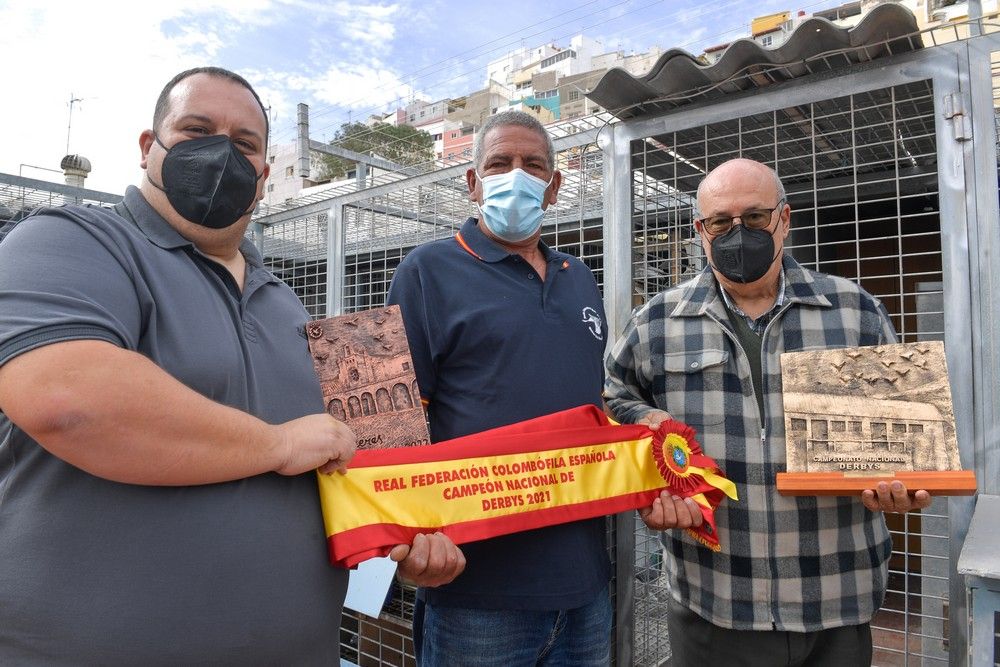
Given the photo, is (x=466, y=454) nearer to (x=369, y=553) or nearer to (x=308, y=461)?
(x=369, y=553)

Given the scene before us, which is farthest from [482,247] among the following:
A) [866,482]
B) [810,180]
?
[810,180]

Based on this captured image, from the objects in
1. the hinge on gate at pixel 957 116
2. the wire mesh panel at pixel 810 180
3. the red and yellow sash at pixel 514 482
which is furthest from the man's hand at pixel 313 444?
the hinge on gate at pixel 957 116

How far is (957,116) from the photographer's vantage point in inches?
77.5

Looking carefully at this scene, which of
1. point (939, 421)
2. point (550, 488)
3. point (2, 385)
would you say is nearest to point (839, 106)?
point (939, 421)

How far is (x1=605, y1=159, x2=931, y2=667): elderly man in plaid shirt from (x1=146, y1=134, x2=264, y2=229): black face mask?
1.37 m

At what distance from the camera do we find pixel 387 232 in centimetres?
419

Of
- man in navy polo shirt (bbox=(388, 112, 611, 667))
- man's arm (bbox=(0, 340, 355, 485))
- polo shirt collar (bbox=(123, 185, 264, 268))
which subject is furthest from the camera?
man in navy polo shirt (bbox=(388, 112, 611, 667))

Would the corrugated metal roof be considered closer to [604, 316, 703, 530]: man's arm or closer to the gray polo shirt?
[604, 316, 703, 530]: man's arm

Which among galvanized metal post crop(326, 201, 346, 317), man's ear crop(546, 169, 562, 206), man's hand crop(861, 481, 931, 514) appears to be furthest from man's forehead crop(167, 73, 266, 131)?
→ galvanized metal post crop(326, 201, 346, 317)

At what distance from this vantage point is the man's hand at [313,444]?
4.00ft

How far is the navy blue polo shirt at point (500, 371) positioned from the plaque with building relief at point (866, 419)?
611 millimetres

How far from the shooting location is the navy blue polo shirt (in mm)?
1735

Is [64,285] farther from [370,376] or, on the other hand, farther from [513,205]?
[513,205]

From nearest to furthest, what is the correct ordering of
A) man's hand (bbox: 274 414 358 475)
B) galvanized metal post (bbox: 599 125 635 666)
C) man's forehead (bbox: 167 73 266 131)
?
man's hand (bbox: 274 414 358 475), man's forehead (bbox: 167 73 266 131), galvanized metal post (bbox: 599 125 635 666)
